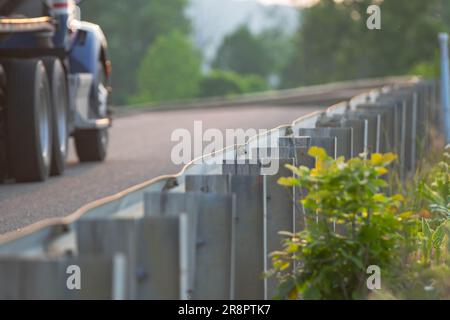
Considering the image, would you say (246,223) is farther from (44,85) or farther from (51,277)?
(44,85)

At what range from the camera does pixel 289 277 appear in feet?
18.2

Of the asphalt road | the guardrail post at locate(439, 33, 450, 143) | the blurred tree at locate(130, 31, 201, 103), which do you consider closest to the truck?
the asphalt road

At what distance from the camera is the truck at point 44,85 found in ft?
42.7

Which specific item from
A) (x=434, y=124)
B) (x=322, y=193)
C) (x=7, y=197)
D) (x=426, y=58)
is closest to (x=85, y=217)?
(x=322, y=193)

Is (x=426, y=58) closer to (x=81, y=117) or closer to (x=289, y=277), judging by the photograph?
(x=81, y=117)

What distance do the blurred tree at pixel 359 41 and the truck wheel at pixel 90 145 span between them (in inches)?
3045

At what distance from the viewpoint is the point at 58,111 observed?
14.3 m

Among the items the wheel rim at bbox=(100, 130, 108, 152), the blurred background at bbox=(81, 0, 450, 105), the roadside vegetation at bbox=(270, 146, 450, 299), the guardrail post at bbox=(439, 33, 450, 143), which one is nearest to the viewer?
the roadside vegetation at bbox=(270, 146, 450, 299)

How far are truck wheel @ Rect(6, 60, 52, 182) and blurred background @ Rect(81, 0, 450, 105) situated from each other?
79.1 meters

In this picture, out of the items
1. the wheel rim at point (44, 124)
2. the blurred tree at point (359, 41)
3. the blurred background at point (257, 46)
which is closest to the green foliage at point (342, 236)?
the wheel rim at point (44, 124)

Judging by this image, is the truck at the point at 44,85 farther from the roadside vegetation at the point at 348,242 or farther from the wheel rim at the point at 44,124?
the roadside vegetation at the point at 348,242

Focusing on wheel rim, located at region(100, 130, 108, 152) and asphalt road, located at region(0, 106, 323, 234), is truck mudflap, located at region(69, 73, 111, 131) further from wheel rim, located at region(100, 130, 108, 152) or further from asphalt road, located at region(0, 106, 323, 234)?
wheel rim, located at region(100, 130, 108, 152)

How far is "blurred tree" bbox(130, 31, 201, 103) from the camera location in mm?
103188
